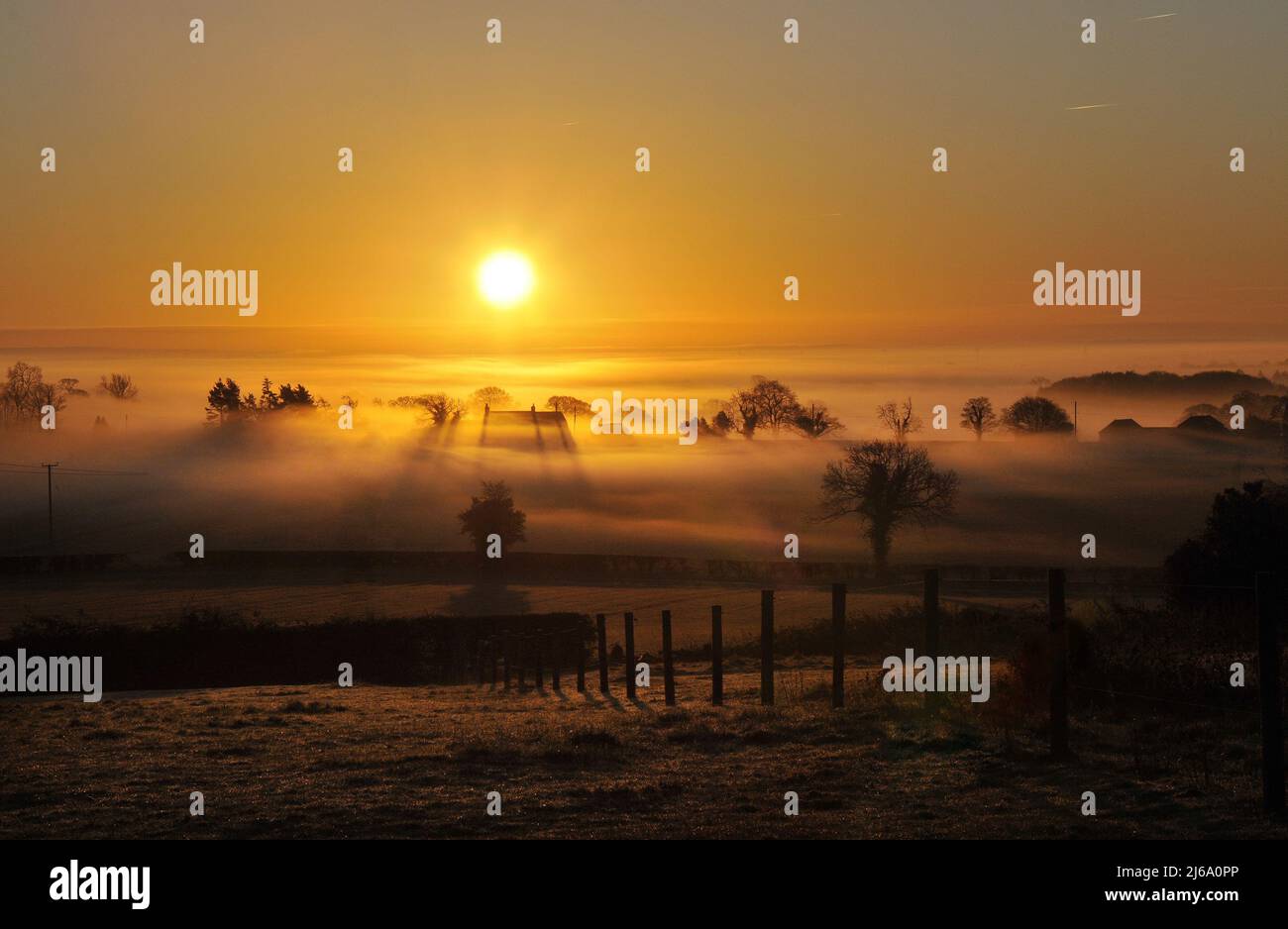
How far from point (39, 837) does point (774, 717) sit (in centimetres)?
916

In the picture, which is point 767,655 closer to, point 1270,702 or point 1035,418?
point 1270,702

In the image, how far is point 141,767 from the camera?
14.0 m

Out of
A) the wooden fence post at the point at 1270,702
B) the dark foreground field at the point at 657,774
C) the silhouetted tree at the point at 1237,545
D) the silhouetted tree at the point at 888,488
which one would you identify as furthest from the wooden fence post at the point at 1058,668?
the silhouetted tree at the point at 888,488

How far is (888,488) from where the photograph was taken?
8319 centimetres

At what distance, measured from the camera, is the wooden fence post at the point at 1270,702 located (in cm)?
1021

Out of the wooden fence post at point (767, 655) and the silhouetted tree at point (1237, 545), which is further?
the silhouetted tree at point (1237, 545)

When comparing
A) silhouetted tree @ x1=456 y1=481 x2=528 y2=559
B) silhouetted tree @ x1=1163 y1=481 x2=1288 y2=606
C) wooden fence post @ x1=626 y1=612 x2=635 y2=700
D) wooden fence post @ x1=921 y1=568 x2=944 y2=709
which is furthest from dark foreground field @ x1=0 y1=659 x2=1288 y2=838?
silhouetted tree @ x1=456 y1=481 x2=528 y2=559

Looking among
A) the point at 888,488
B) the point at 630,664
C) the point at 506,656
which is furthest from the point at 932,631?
the point at 888,488

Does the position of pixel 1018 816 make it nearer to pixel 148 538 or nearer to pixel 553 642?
pixel 553 642

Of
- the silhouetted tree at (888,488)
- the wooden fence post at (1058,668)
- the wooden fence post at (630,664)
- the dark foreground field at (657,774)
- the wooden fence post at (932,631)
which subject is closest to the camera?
the dark foreground field at (657,774)

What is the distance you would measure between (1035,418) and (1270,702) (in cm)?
13857

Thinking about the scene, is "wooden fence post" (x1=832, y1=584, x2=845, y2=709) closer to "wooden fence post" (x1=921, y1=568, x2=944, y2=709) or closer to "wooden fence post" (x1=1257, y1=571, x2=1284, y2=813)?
"wooden fence post" (x1=921, y1=568, x2=944, y2=709)

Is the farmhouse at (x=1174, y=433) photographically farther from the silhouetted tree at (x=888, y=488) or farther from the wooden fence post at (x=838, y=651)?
the wooden fence post at (x=838, y=651)

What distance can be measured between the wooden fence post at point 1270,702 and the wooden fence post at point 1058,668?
2274mm
